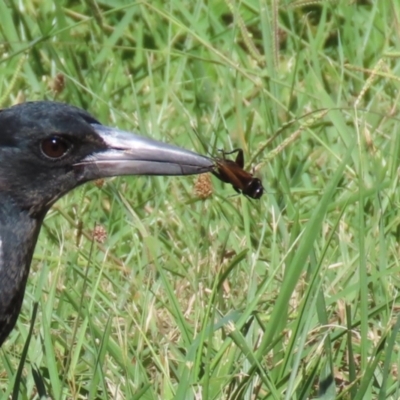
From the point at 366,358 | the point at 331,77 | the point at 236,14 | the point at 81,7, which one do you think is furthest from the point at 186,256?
the point at 81,7

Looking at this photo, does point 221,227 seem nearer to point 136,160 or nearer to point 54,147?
point 136,160

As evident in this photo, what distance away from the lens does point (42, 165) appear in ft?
10.8

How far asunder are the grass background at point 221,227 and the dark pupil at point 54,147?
0.94ft

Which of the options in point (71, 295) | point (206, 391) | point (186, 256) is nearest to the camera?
point (206, 391)

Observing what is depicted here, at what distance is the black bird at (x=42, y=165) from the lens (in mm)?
3260

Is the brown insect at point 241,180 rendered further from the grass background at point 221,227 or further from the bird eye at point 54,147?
the bird eye at point 54,147

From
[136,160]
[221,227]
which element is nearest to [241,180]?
[136,160]

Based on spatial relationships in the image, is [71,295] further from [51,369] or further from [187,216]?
[187,216]

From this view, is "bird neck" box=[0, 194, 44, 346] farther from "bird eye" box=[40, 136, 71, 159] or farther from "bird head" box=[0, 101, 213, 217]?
"bird eye" box=[40, 136, 71, 159]

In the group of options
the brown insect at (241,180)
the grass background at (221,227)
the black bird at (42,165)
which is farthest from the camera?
the brown insect at (241,180)

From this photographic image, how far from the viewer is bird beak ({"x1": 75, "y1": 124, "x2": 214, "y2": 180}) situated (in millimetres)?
3350

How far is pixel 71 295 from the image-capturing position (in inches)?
141

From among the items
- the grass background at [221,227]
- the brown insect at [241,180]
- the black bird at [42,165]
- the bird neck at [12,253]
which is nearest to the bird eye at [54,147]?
the black bird at [42,165]

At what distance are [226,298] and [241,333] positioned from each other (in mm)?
503
